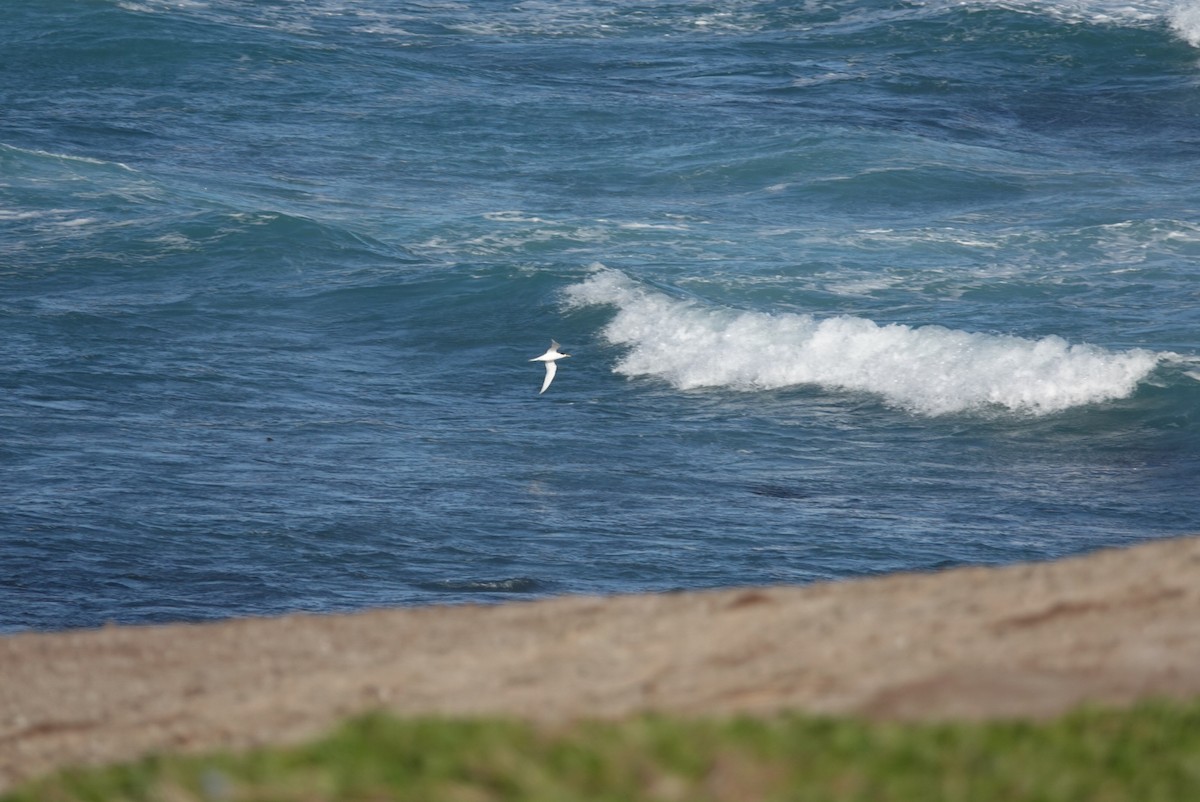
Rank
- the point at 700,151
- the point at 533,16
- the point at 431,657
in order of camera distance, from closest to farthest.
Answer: the point at 431,657
the point at 700,151
the point at 533,16

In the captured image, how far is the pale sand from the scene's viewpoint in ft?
21.5

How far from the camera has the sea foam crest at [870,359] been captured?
71.5ft

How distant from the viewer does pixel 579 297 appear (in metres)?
26.5

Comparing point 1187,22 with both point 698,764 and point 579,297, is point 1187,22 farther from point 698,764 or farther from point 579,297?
point 698,764

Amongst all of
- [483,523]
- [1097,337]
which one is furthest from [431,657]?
[1097,337]

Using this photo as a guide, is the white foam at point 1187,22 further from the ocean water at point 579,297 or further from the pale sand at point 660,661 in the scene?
the pale sand at point 660,661

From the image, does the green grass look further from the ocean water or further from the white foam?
the white foam

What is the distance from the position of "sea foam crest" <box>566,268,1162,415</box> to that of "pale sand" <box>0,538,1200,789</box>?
1361 cm

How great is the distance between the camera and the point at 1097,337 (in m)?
23.7

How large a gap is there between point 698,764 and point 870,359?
17892 millimetres

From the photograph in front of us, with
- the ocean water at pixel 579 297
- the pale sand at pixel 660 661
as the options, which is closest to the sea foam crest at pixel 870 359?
the ocean water at pixel 579 297

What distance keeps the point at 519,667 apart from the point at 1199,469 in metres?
13.3

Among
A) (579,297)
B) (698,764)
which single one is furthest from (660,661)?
(579,297)

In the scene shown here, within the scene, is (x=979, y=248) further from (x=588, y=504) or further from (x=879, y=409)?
(x=588, y=504)
